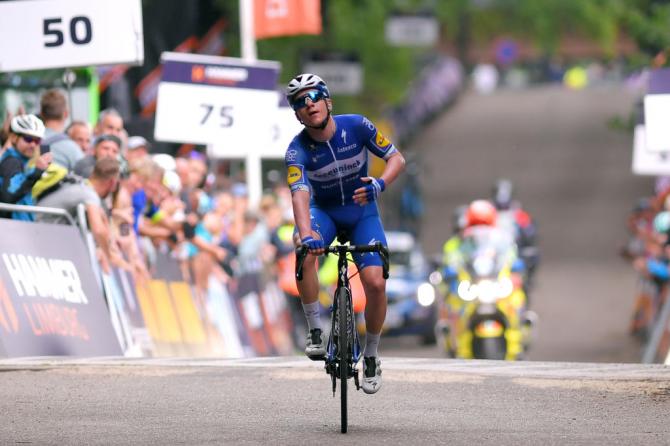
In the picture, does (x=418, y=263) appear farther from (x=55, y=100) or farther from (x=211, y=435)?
(x=211, y=435)

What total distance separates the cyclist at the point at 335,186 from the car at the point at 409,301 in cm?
1448

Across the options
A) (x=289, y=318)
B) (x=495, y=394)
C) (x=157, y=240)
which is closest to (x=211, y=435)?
(x=495, y=394)

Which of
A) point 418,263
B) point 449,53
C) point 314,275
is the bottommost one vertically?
point 449,53

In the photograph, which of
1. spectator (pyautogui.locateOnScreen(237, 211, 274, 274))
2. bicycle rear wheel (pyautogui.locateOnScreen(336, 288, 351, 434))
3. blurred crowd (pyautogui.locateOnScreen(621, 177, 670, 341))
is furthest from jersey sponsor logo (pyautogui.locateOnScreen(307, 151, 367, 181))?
spectator (pyautogui.locateOnScreen(237, 211, 274, 274))

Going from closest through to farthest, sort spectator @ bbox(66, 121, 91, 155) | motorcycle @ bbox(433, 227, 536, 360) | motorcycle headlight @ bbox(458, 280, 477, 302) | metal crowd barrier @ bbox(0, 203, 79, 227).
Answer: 1. metal crowd barrier @ bbox(0, 203, 79, 227)
2. spectator @ bbox(66, 121, 91, 155)
3. motorcycle @ bbox(433, 227, 536, 360)
4. motorcycle headlight @ bbox(458, 280, 477, 302)

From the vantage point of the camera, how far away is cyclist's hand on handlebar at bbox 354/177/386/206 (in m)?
11.6

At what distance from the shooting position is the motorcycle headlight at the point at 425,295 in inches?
1094

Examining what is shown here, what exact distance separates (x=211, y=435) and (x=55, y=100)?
6061 millimetres

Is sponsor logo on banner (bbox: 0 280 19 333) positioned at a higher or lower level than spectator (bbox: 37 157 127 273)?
lower

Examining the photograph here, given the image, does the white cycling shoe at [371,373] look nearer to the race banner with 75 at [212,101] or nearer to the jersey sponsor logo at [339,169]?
the jersey sponsor logo at [339,169]

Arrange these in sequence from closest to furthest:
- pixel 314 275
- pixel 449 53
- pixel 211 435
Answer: pixel 211 435
pixel 314 275
pixel 449 53

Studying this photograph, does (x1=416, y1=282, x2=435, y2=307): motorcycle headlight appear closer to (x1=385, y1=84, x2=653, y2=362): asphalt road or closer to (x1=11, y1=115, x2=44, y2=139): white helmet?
(x1=385, y1=84, x2=653, y2=362): asphalt road

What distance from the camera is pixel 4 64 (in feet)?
61.2

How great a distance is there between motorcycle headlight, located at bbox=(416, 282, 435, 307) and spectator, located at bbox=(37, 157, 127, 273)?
11.1 metres
